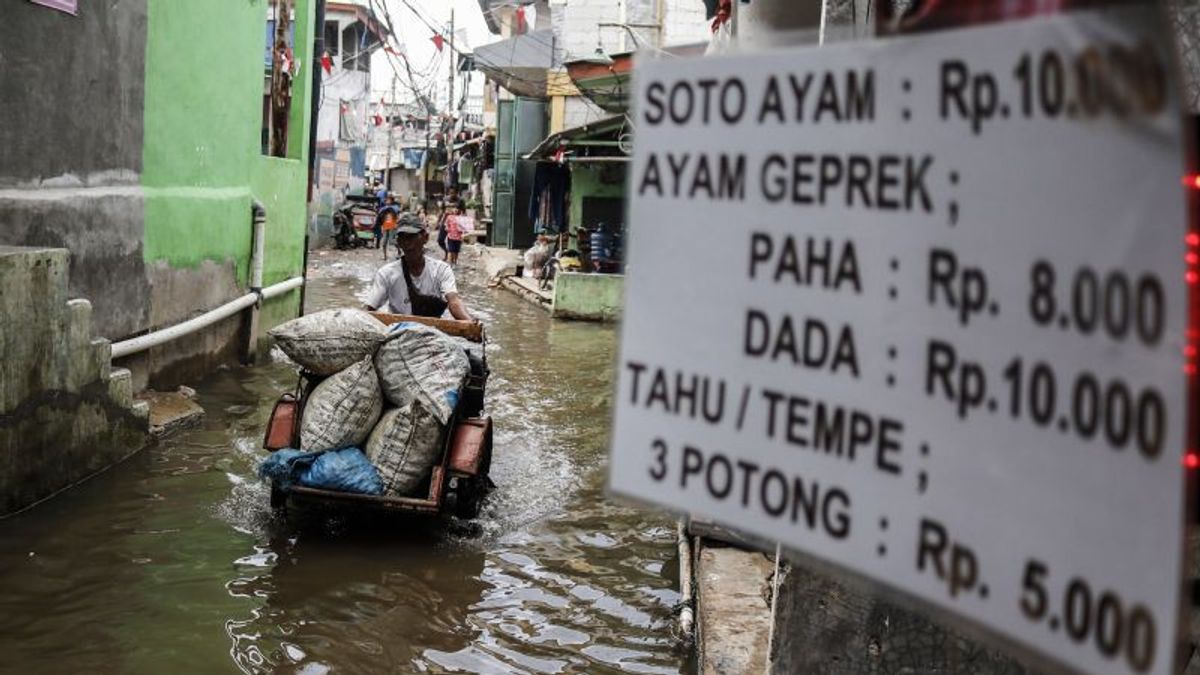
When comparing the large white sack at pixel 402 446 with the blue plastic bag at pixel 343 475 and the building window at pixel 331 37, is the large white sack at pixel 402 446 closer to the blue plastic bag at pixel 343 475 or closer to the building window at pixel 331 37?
the blue plastic bag at pixel 343 475

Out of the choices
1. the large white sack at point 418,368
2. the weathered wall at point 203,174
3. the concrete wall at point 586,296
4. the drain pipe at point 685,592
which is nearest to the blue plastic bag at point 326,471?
the large white sack at point 418,368

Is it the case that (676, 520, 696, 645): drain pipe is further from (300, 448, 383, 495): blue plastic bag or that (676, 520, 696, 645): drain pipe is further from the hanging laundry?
the hanging laundry

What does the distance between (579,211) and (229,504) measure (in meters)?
18.3

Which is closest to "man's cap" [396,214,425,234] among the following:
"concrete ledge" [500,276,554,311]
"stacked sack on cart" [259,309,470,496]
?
"stacked sack on cart" [259,309,470,496]

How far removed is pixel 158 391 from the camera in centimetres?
982

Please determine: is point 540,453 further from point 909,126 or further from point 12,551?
point 909,126

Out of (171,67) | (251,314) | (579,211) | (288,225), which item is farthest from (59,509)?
(579,211)

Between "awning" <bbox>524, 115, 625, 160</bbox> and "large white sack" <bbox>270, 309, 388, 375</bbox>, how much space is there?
1416 centimetres

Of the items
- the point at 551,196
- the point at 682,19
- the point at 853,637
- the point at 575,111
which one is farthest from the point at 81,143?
the point at 575,111

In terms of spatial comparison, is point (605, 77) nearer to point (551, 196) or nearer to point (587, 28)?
point (551, 196)

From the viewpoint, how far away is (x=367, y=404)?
630 cm

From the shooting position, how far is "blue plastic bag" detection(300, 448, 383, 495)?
6.12 metres

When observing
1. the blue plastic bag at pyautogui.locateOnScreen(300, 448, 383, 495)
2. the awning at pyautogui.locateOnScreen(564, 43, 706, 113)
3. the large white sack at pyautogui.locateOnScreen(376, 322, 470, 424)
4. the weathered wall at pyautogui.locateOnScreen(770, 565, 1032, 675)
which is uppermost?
the awning at pyautogui.locateOnScreen(564, 43, 706, 113)

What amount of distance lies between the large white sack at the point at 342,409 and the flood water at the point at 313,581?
64 cm
